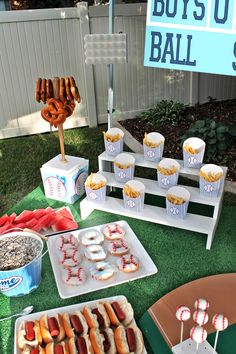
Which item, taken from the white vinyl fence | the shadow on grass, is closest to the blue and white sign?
the shadow on grass

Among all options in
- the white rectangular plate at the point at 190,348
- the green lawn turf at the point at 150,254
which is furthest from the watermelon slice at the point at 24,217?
the white rectangular plate at the point at 190,348

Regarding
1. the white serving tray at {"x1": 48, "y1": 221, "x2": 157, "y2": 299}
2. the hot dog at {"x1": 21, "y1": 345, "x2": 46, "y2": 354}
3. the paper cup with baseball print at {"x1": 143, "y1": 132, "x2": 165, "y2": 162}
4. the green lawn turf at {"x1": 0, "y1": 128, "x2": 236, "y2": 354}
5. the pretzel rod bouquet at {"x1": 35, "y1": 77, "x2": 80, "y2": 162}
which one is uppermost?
the pretzel rod bouquet at {"x1": 35, "y1": 77, "x2": 80, "y2": 162}

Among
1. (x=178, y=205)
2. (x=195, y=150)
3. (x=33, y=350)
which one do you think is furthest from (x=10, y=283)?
(x=195, y=150)

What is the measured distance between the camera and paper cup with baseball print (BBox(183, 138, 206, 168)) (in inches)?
113

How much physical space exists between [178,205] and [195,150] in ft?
1.54

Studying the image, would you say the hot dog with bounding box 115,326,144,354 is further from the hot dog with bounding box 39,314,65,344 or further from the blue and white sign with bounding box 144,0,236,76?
the blue and white sign with bounding box 144,0,236,76

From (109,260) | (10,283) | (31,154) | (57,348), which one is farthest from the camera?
(31,154)

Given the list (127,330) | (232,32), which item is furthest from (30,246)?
(232,32)

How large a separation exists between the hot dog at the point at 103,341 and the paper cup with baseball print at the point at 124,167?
134cm

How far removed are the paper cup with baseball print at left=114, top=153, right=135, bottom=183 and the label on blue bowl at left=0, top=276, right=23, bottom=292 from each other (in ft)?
3.87

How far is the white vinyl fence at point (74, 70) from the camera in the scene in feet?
15.7

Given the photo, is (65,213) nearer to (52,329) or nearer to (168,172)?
(168,172)

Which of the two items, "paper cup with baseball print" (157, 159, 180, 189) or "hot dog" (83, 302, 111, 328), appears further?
"paper cup with baseball print" (157, 159, 180, 189)

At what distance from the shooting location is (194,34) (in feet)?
8.46
